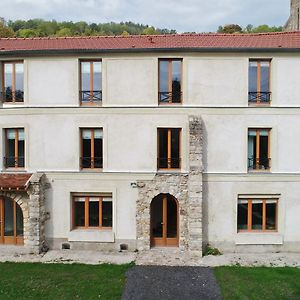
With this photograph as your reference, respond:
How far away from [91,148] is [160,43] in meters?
6.66

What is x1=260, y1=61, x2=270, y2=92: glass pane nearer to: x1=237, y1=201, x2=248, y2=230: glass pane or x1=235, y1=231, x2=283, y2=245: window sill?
x1=237, y1=201, x2=248, y2=230: glass pane

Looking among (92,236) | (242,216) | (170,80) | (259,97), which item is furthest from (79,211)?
(259,97)

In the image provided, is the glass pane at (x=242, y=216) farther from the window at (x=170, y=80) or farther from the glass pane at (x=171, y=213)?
the window at (x=170, y=80)

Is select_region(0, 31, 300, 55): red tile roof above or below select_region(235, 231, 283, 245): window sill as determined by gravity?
above

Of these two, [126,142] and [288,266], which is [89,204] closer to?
[126,142]

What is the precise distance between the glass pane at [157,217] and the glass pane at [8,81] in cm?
948

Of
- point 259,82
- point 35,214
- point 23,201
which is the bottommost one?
point 35,214

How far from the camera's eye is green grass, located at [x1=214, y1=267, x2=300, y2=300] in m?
11.8

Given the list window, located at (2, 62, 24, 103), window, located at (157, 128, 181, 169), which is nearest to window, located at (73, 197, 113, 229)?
window, located at (157, 128, 181, 169)

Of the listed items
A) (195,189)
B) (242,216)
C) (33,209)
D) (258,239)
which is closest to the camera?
(195,189)

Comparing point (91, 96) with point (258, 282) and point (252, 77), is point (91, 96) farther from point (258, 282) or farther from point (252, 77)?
point (258, 282)

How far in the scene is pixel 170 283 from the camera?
42.0 feet

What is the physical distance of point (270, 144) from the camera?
16062 millimetres

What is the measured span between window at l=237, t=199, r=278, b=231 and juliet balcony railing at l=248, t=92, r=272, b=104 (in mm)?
5143
